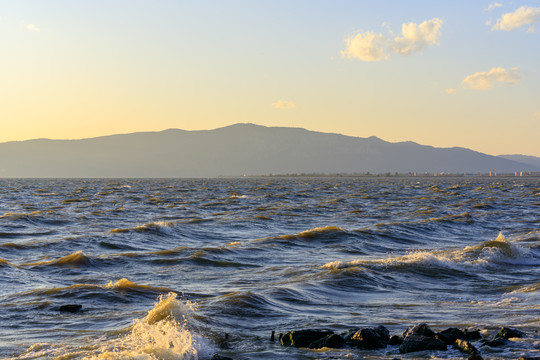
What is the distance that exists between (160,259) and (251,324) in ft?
29.3

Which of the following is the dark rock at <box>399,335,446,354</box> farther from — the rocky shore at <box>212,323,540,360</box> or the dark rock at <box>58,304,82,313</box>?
the dark rock at <box>58,304,82,313</box>

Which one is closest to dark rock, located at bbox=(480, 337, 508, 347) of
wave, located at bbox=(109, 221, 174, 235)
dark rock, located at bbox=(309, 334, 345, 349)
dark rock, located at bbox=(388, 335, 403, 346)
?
dark rock, located at bbox=(388, 335, 403, 346)

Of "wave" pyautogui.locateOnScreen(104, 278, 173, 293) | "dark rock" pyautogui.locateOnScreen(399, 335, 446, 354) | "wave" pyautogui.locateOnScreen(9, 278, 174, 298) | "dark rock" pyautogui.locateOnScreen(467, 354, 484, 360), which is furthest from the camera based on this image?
"wave" pyautogui.locateOnScreen(104, 278, 173, 293)

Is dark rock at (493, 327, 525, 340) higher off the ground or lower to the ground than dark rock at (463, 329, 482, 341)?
higher

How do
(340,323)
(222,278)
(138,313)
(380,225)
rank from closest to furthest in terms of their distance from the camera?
(340,323) < (138,313) < (222,278) < (380,225)

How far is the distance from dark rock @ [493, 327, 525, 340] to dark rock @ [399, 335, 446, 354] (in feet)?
3.09

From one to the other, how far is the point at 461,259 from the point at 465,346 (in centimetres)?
1075

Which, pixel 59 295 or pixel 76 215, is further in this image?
pixel 76 215

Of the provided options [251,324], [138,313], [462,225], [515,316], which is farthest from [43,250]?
[462,225]

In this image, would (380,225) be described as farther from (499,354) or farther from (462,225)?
(499,354)

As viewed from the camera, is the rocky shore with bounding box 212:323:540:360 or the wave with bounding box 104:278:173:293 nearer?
the rocky shore with bounding box 212:323:540:360

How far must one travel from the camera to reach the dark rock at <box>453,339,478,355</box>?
8.16 metres

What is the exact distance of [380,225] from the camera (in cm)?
3009

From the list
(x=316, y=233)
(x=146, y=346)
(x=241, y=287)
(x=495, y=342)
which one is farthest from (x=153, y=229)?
(x=495, y=342)
